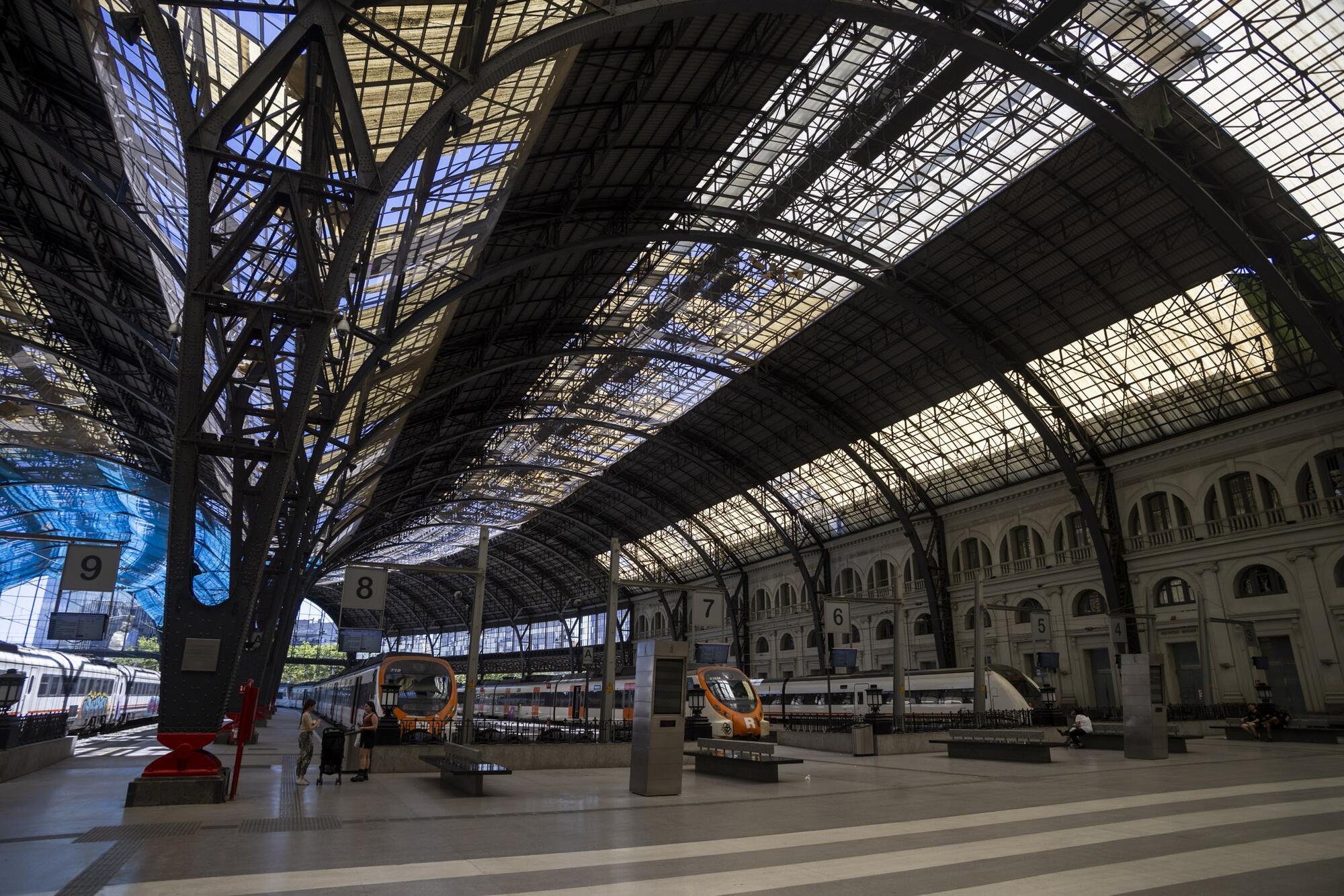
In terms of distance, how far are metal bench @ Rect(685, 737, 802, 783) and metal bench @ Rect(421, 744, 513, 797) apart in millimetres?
5388

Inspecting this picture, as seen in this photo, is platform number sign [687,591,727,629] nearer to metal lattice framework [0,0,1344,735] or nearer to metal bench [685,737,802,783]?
metal bench [685,737,802,783]

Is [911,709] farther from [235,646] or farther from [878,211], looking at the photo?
[235,646]

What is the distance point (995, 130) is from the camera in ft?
97.1

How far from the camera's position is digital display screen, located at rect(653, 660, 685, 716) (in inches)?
609

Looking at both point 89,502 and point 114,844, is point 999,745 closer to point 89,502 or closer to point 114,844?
point 114,844

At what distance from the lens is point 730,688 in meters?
32.4

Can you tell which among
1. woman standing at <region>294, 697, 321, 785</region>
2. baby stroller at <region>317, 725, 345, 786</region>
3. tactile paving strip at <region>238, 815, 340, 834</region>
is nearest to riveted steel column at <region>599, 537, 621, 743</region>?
baby stroller at <region>317, 725, 345, 786</region>

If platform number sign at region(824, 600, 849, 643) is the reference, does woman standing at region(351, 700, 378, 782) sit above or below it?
below

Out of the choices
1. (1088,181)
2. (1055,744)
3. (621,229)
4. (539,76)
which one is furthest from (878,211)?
(1055,744)

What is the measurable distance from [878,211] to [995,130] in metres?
5.87

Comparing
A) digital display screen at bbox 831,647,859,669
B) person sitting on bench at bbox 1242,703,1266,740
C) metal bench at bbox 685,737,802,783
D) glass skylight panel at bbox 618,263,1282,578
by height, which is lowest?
metal bench at bbox 685,737,802,783

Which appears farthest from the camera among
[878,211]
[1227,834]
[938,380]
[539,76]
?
[938,380]

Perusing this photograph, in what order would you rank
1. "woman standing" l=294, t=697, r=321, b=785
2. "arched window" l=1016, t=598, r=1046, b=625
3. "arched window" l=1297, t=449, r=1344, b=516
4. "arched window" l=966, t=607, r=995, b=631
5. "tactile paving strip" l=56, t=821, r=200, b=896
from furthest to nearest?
1. "arched window" l=966, t=607, r=995, b=631
2. "arched window" l=1016, t=598, r=1046, b=625
3. "arched window" l=1297, t=449, r=1344, b=516
4. "woman standing" l=294, t=697, r=321, b=785
5. "tactile paving strip" l=56, t=821, r=200, b=896

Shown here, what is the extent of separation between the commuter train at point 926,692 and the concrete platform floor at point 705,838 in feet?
60.7
